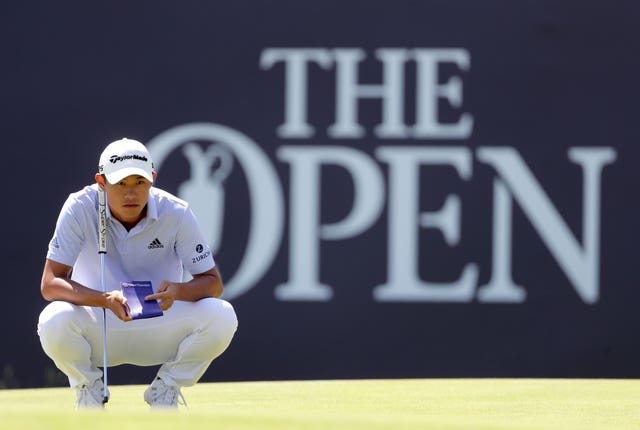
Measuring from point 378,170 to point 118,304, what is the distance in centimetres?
219

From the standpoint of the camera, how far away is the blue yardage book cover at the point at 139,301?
15.1 ft

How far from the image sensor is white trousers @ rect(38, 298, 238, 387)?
4.73 m

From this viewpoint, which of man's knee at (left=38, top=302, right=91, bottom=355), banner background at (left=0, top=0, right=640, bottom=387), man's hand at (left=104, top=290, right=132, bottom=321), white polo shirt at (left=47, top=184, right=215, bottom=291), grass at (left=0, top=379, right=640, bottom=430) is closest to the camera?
man's hand at (left=104, top=290, right=132, bottom=321)

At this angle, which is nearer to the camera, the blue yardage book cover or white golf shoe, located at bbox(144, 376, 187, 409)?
the blue yardage book cover

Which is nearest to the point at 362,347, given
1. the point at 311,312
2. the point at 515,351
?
the point at 311,312

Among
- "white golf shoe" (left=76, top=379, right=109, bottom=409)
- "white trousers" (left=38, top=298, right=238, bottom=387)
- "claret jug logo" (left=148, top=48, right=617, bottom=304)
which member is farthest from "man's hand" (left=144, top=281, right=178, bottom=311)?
"claret jug logo" (left=148, top=48, right=617, bottom=304)

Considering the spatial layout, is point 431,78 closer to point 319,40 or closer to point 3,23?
point 319,40

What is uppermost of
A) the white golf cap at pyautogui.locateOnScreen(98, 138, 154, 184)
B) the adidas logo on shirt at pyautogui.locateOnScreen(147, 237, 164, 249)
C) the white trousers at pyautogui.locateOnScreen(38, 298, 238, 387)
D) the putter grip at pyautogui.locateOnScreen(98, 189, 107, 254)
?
the white golf cap at pyautogui.locateOnScreen(98, 138, 154, 184)

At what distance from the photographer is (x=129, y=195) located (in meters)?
4.73

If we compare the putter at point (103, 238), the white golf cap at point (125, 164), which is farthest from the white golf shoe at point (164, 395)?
the white golf cap at point (125, 164)

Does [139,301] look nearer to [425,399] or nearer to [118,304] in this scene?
[118,304]

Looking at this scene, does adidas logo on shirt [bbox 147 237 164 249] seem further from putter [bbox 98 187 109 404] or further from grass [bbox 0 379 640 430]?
grass [bbox 0 379 640 430]

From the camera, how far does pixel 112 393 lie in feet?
20.0

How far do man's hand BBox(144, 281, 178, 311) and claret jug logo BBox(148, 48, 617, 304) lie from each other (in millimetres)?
1838
